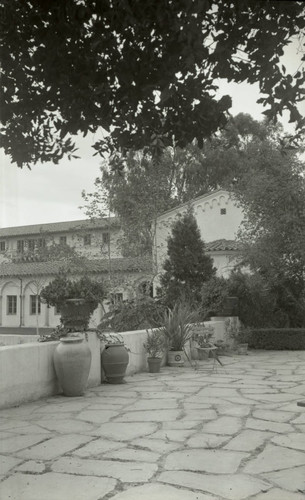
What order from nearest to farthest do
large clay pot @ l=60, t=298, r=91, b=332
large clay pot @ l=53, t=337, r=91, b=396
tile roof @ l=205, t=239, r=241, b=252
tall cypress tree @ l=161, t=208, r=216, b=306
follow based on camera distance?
large clay pot @ l=53, t=337, r=91, b=396 → large clay pot @ l=60, t=298, r=91, b=332 → tall cypress tree @ l=161, t=208, r=216, b=306 → tile roof @ l=205, t=239, r=241, b=252

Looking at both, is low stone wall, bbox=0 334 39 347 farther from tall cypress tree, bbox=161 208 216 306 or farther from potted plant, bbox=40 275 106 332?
potted plant, bbox=40 275 106 332

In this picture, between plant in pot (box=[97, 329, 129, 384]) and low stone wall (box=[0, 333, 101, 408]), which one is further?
plant in pot (box=[97, 329, 129, 384])

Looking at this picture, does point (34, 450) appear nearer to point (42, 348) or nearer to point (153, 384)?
point (42, 348)

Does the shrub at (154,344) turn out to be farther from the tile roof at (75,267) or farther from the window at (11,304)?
the window at (11,304)

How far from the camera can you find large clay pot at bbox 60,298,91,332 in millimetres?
7523

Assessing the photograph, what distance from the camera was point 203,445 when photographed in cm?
452

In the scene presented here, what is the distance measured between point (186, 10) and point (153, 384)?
573cm

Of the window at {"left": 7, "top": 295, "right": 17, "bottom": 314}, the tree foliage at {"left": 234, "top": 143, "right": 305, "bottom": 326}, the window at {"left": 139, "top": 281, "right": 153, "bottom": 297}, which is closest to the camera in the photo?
the window at {"left": 139, "top": 281, "right": 153, "bottom": 297}

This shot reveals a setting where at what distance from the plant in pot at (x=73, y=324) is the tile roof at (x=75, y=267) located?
11.1 metres

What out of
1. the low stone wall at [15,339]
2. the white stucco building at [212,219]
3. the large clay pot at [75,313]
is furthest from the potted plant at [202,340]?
the white stucco building at [212,219]

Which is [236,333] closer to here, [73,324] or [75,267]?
[73,324]

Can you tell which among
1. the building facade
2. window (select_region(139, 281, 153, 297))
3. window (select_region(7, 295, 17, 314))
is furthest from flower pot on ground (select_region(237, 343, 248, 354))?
window (select_region(7, 295, 17, 314))

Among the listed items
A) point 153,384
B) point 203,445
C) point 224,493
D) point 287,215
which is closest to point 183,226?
point 287,215

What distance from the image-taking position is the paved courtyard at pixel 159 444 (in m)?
3.48
